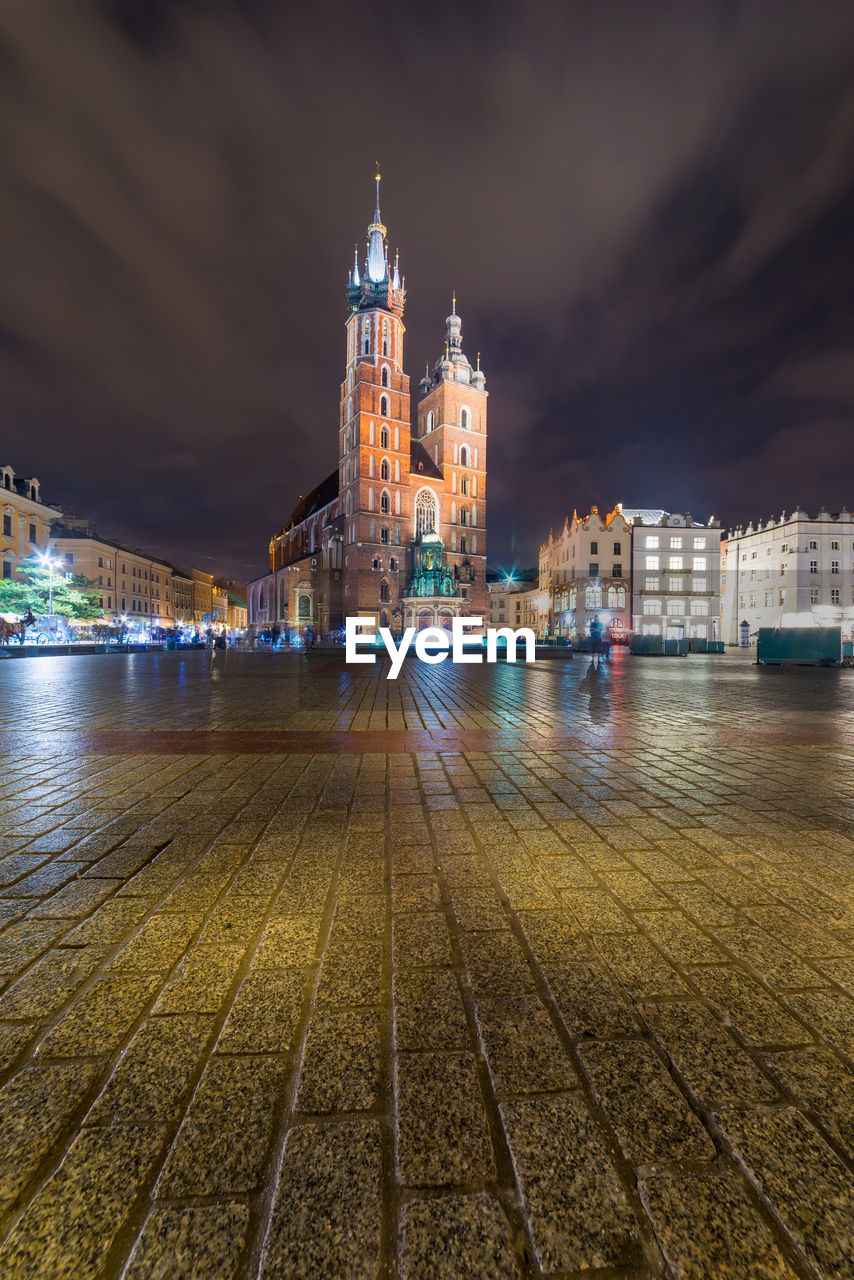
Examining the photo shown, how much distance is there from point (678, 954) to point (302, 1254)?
5.64 feet

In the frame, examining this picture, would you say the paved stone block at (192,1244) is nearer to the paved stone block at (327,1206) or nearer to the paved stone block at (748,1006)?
the paved stone block at (327,1206)

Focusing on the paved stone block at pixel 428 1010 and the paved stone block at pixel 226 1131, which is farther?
the paved stone block at pixel 428 1010

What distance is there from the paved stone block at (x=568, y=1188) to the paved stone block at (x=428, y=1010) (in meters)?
0.32

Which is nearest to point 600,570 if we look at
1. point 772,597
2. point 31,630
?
point 772,597

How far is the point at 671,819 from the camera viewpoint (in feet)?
12.8

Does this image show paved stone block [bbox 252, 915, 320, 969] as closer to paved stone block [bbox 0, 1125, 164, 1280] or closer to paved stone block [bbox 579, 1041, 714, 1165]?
paved stone block [bbox 0, 1125, 164, 1280]

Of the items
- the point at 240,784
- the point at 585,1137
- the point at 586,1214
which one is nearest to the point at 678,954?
the point at 585,1137

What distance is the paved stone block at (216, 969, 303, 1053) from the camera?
1710 millimetres

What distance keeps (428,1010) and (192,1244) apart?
0.89 m

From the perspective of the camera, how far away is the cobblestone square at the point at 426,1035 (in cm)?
Answer: 118

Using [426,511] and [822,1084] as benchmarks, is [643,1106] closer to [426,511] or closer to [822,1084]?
[822,1084]

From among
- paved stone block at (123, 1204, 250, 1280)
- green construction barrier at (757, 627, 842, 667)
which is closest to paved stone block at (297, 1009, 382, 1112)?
paved stone block at (123, 1204, 250, 1280)

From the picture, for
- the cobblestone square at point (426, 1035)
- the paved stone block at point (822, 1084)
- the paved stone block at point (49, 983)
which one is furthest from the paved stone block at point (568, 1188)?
the paved stone block at point (49, 983)

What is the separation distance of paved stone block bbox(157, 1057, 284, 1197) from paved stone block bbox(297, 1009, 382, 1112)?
0.09 m
